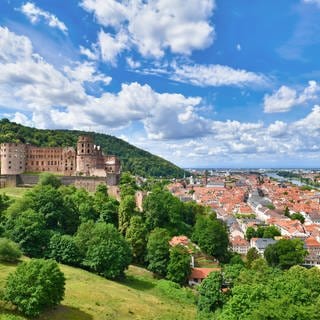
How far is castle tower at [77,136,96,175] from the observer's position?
293ft

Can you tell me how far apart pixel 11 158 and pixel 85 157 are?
1724cm

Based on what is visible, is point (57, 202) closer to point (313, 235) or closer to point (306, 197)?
point (313, 235)

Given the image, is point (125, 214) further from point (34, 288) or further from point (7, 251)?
point (34, 288)

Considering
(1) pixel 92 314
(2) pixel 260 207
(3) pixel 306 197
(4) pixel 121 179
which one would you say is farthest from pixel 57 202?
(3) pixel 306 197

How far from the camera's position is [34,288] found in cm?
2764

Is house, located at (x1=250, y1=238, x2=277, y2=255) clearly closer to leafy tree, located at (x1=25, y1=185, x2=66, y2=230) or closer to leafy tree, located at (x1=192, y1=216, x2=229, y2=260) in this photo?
leafy tree, located at (x1=192, y1=216, x2=229, y2=260)

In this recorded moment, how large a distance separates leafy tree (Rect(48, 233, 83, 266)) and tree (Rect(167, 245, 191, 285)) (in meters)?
12.0

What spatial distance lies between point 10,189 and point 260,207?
292 ft

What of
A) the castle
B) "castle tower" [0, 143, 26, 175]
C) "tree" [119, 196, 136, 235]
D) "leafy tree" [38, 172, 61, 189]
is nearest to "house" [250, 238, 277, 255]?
"tree" [119, 196, 136, 235]

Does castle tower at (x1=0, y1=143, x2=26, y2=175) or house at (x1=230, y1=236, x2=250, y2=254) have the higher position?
castle tower at (x1=0, y1=143, x2=26, y2=175)

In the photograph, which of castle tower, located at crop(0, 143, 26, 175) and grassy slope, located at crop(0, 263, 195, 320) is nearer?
grassy slope, located at crop(0, 263, 195, 320)

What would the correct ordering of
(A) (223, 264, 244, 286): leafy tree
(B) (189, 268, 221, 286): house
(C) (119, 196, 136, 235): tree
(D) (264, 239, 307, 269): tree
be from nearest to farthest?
(A) (223, 264, 244, 286): leafy tree → (B) (189, 268, 221, 286): house → (C) (119, 196, 136, 235): tree → (D) (264, 239, 307, 269): tree

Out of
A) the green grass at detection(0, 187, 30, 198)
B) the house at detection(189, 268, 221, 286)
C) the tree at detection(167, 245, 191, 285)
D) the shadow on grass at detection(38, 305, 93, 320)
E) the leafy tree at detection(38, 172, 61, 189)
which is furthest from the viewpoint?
the leafy tree at detection(38, 172, 61, 189)

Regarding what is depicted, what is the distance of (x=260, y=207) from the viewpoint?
13312 centimetres
